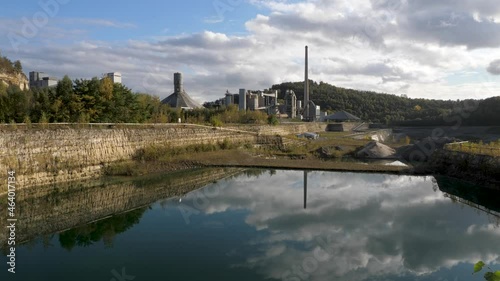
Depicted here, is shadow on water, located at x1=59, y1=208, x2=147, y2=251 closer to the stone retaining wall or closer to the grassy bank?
the stone retaining wall

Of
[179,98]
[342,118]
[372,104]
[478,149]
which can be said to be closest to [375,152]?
[478,149]

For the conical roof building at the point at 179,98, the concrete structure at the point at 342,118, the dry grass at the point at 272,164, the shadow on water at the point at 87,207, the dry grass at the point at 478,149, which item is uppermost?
the conical roof building at the point at 179,98

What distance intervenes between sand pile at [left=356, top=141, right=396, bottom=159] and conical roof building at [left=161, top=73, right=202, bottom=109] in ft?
94.7

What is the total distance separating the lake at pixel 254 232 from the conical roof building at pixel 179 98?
36.8m

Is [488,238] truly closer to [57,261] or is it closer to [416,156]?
[57,261]

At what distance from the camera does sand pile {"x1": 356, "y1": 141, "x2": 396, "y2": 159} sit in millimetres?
29984

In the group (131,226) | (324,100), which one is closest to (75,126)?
(131,226)

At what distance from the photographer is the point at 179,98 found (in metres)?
55.7

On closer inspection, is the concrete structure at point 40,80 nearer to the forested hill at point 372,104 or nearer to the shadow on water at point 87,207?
the shadow on water at point 87,207

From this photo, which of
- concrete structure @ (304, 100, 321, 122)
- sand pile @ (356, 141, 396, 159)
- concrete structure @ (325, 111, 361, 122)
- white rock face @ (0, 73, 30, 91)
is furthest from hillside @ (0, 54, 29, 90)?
concrete structure @ (325, 111, 361, 122)

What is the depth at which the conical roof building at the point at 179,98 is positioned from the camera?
54.3 meters

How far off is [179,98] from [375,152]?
32.9 metres

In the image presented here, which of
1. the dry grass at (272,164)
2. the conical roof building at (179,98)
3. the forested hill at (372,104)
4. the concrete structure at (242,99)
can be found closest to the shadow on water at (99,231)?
the dry grass at (272,164)

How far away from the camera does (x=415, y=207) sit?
46.9ft
